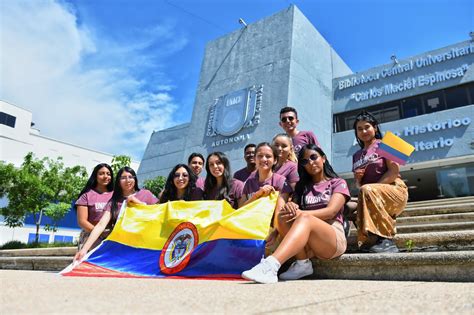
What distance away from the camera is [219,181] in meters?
4.42

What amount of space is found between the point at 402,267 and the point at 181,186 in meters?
2.74

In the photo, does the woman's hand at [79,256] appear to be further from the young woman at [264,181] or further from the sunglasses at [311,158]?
the sunglasses at [311,158]

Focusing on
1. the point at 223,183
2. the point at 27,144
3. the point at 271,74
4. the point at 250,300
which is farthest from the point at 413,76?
the point at 27,144

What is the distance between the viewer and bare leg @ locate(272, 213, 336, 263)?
8.59 ft

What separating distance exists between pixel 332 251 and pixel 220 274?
0.99 metres

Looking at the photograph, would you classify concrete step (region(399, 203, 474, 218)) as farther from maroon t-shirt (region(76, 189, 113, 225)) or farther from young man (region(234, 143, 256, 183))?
maroon t-shirt (region(76, 189, 113, 225))

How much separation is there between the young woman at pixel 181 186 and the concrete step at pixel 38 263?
1689 millimetres

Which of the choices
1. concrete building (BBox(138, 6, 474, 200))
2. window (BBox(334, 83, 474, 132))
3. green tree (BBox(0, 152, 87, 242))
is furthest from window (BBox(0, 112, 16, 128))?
window (BBox(334, 83, 474, 132))

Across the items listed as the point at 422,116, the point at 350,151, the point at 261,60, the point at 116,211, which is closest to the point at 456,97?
the point at 422,116

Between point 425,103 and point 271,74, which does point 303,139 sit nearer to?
point 425,103

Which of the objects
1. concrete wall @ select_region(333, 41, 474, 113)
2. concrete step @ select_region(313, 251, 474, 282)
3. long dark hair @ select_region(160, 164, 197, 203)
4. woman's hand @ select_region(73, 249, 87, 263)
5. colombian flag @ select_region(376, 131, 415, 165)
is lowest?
woman's hand @ select_region(73, 249, 87, 263)

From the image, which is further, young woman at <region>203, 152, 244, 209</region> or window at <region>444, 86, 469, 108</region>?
window at <region>444, 86, 469, 108</region>


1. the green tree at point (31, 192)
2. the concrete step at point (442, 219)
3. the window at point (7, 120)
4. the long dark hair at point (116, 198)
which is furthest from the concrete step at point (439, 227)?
the window at point (7, 120)

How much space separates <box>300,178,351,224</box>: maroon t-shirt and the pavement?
1.00 metres
